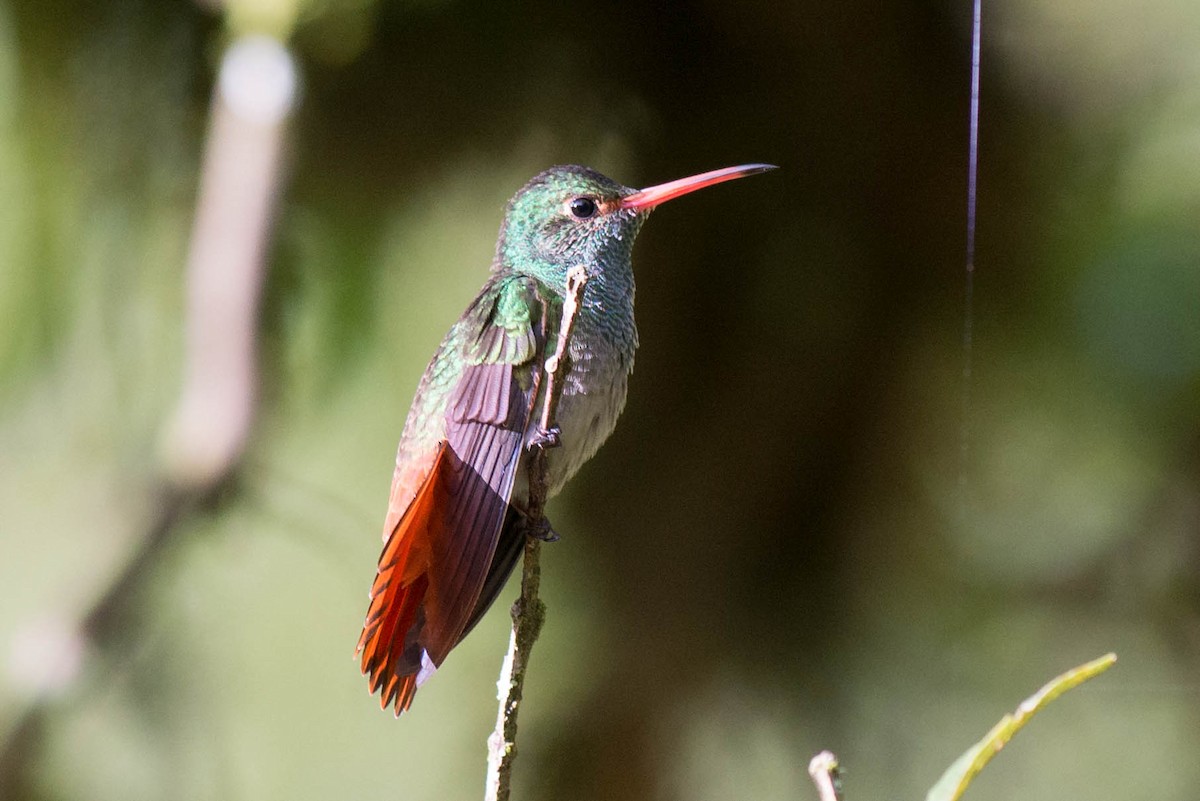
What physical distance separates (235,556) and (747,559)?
2.79 ft

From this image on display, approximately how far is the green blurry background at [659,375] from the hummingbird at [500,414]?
1.51 ft

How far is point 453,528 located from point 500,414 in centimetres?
12

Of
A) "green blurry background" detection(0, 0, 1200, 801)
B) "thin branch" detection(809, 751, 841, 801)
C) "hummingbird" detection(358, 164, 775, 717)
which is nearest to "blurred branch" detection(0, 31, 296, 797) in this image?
"green blurry background" detection(0, 0, 1200, 801)

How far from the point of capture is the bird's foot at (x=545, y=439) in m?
0.94

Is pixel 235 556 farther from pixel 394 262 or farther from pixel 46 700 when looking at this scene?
pixel 394 262

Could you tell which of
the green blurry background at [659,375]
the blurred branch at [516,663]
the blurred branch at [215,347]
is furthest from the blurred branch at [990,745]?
the blurred branch at [215,347]

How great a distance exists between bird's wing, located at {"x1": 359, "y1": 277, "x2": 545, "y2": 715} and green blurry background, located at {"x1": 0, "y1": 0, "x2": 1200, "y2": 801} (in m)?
0.64

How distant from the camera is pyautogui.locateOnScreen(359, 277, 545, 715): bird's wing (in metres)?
0.92

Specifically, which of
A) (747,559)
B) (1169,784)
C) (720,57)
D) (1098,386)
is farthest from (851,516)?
(720,57)

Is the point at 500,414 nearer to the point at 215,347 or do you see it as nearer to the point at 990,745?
the point at 990,745

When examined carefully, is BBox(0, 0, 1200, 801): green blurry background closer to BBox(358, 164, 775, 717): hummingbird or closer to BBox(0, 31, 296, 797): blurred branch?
BBox(0, 31, 296, 797): blurred branch

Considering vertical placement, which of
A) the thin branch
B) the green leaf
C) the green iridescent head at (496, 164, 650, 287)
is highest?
the green iridescent head at (496, 164, 650, 287)

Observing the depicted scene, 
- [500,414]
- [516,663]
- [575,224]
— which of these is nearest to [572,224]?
[575,224]

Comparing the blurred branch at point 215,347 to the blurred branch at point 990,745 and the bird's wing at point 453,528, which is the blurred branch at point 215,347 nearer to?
the bird's wing at point 453,528
